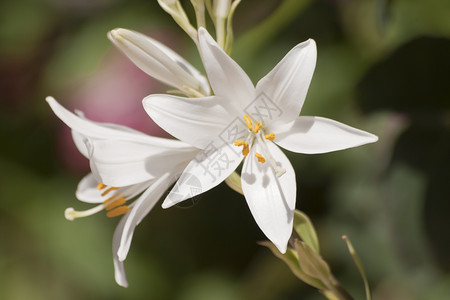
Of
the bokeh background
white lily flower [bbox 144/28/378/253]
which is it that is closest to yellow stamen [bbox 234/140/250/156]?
white lily flower [bbox 144/28/378/253]

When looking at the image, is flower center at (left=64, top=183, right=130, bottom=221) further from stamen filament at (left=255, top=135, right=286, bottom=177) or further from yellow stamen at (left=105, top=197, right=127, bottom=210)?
stamen filament at (left=255, top=135, right=286, bottom=177)

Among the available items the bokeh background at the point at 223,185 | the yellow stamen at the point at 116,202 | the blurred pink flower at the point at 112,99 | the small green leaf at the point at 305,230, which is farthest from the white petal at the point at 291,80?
the blurred pink flower at the point at 112,99

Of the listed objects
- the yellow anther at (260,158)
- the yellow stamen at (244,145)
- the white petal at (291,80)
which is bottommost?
the yellow anther at (260,158)

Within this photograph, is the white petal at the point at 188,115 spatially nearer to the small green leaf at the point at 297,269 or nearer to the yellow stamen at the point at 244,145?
the yellow stamen at the point at 244,145

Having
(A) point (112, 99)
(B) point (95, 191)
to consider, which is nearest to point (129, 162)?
(B) point (95, 191)

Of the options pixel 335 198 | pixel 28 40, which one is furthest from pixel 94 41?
pixel 335 198

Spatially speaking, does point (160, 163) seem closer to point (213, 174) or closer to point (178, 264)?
point (213, 174)

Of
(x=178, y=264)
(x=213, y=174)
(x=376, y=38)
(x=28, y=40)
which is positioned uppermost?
(x=28, y=40)
